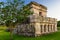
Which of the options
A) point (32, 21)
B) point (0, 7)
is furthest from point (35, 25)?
point (0, 7)

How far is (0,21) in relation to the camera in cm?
2303

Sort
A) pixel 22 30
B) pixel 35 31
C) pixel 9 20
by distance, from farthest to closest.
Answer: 1. pixel 22 30
2. pixel 35 31
3. pixel 9 20

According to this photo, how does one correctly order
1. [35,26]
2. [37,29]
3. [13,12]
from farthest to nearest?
[37,29]
[35,26]
[13,12]

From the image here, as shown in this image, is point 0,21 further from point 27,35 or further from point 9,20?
point 27,35

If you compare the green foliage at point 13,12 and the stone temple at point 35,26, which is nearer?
the green foliage at point 13,12

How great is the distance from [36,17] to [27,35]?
424 cm

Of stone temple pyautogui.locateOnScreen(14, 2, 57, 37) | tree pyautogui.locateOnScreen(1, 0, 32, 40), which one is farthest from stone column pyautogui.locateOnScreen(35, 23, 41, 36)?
tree pyautogui.locateOnScreen(1, 0, 32, 40)

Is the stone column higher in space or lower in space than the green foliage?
lower

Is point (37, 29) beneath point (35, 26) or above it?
beneath

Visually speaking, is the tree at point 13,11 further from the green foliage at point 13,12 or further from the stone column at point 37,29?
the stone column at point 37,29

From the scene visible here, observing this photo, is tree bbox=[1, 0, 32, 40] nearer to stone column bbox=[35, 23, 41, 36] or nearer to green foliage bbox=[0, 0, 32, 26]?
green foliage bbox=[0, 0, 32, 26]

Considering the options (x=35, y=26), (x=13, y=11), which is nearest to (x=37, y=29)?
(x=35, y=26)

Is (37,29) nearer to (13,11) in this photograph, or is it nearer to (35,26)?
(35,26)

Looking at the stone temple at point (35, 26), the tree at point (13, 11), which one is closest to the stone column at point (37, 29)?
the stone temple at point (35, 26)
